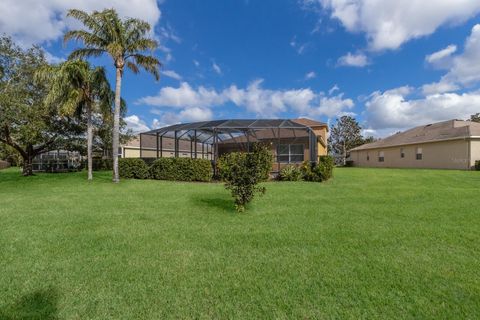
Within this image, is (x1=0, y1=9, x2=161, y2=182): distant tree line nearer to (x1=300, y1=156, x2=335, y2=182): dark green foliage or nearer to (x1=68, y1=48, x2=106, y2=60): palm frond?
(x1=68, y1=48, x2=106, y2=60): palm frond

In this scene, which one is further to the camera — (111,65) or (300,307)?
(111,65)

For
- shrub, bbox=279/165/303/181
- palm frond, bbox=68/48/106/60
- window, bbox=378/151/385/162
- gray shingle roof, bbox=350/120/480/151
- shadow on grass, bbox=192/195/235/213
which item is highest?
palm frond, bbox=68/48/106/60

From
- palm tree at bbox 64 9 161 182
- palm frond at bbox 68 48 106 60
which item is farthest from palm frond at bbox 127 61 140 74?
palm frond at bbox 68 48 106 60

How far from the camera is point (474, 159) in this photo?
19.6 m

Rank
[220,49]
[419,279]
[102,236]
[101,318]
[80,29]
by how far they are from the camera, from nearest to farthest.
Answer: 1. [101,318]
2. [419,279]
3. [102,236]
4. [80,29]
5. [220,49]

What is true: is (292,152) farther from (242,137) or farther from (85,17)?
(85,17)

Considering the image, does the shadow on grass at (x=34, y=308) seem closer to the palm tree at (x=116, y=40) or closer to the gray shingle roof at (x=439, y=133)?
the palm tree at (x=116, y=40)

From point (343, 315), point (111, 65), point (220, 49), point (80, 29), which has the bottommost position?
point (343, 315)

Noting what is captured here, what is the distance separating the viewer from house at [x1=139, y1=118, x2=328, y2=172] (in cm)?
1516

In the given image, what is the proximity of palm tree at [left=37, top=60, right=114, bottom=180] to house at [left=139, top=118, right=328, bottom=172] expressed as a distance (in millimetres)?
3508

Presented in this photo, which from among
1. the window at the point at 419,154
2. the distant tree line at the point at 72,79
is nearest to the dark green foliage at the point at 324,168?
the distant tree line at the point at 72,79

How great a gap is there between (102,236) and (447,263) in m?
5.35

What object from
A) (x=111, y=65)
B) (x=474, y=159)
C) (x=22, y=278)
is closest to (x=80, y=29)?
(x=111, y=65)

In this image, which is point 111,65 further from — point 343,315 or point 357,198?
point 343,315
